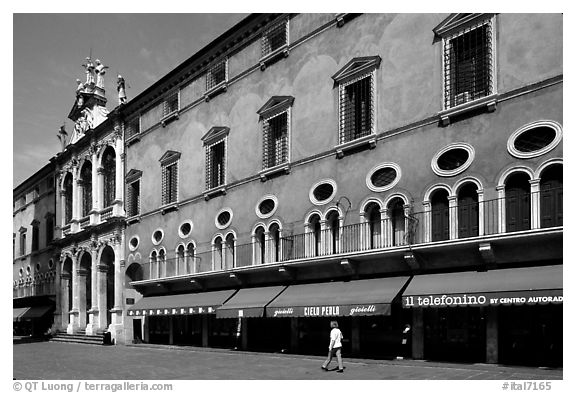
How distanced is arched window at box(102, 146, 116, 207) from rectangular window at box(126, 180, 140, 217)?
2.25m

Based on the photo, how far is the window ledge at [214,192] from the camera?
29.5m

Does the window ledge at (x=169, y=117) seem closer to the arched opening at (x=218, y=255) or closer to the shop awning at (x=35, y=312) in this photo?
the arched opening at (x=218, y=255)

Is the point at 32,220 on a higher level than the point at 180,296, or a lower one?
higher

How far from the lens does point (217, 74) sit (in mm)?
31078

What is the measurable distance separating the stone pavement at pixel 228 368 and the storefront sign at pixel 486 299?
68.7 inches

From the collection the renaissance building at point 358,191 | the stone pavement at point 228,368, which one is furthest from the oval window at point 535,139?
the stone pavement at point 228,368

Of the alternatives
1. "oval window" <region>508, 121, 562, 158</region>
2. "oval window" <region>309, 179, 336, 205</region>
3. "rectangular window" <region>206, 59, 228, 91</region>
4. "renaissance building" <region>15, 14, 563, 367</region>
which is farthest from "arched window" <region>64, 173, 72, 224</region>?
"oval window" <region>508, 121, 562, 158</region>

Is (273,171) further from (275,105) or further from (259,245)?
(259,245)

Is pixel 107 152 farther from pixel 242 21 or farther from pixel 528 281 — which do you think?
pixel 528 281

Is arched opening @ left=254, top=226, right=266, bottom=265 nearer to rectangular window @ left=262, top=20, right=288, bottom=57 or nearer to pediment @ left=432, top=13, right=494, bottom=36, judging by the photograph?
rectangular window @ left=262, top=20, right=288, bottom=57

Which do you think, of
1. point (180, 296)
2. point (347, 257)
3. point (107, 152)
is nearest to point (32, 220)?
point (107, 152)

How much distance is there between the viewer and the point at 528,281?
1662cm

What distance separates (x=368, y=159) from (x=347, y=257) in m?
3.45

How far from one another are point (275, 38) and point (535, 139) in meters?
13.2
